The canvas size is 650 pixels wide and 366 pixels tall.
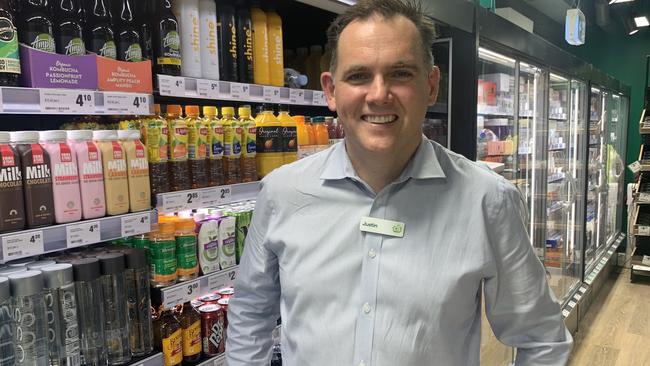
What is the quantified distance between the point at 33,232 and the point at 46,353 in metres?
0.36

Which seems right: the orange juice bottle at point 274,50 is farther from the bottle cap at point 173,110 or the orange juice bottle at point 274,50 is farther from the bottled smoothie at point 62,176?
the bottled smoothie at point 62,176

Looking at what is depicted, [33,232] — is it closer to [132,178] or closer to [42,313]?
[42,313]

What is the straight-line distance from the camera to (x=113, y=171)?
1656 millimetres

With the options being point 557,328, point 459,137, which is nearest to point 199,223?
point 557,328

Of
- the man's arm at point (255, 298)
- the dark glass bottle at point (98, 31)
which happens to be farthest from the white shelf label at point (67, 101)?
the man's arm at point (255, 298)

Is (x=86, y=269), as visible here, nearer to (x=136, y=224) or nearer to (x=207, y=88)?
(x=136, y=224)

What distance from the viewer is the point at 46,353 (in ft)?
4.86

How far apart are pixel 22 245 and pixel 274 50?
1.33 m

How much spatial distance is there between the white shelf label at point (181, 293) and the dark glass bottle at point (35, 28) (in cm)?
89

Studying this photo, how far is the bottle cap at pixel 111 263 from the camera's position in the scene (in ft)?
5.36

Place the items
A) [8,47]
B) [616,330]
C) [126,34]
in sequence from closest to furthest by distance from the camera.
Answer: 1. [8,47]
2. [126,34]
3. [616,330]

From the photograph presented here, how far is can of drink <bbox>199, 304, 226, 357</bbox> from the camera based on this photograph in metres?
2.08

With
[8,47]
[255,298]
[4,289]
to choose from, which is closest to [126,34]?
[8,47]

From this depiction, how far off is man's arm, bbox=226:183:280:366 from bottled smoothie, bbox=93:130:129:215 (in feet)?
1.65
